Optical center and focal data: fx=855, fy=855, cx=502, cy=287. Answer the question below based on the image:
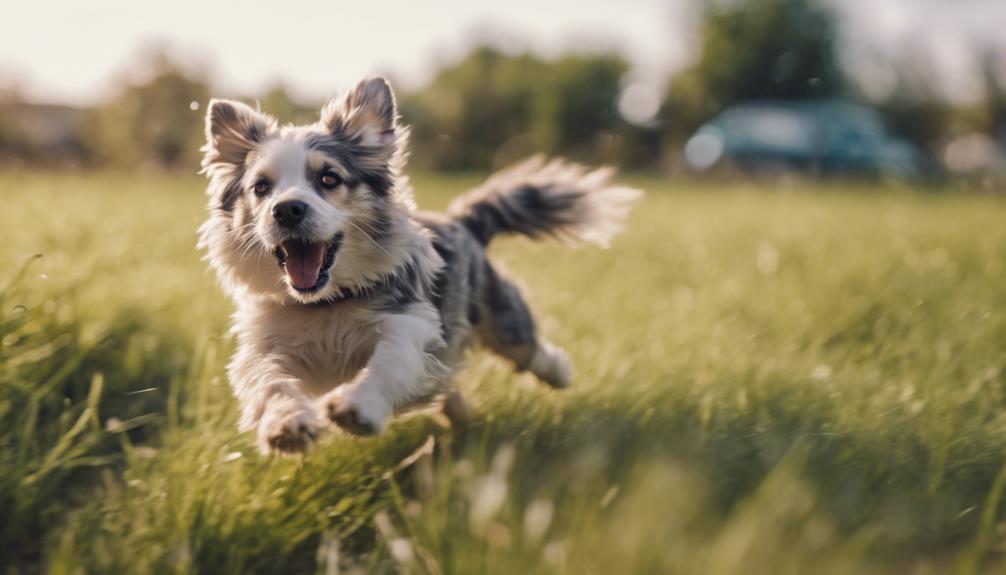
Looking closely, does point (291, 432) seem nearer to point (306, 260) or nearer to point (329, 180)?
point (306, 260)

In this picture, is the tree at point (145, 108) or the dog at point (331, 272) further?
the tree at point (145, 108)

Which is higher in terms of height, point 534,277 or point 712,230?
point 534,277

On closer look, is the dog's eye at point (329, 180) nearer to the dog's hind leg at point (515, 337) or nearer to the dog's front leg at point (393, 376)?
the dog's front leg at point (393, 376)

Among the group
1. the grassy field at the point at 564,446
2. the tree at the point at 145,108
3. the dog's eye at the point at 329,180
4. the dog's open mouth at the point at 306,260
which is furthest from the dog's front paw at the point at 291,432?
the tree at the point at 145,108

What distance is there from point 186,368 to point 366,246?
124 centimetres

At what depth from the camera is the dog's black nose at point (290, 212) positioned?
298cm

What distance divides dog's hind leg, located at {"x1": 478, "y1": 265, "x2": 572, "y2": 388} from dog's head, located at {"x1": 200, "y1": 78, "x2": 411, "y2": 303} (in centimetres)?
76

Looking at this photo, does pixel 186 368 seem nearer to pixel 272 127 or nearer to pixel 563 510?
pixel 272 127

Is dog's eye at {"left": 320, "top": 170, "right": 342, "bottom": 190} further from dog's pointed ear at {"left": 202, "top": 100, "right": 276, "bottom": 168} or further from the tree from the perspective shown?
the tree

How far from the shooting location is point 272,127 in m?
3.65

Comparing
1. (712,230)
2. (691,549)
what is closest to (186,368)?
(691,549)

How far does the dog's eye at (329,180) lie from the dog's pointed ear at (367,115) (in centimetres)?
27

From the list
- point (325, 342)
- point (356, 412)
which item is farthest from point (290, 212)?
point (356, 412)

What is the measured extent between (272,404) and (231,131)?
1.38 m
